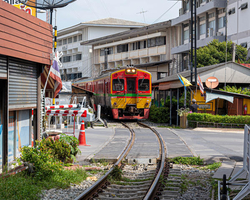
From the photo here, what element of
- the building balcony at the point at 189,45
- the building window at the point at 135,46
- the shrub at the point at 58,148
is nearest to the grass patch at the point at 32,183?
the shrub at the point at 58,148

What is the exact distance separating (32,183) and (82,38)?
5344 cm

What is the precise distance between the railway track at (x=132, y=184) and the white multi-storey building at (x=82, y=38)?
1857 inches

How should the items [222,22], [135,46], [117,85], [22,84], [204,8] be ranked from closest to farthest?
[22,84]
[117,85]
[222,22]
[204,8]
[135,46]

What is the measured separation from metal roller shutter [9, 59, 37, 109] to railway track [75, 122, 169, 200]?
2542 millimetres

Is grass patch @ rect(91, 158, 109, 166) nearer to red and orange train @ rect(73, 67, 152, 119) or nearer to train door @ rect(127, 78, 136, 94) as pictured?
red and orange train @ rect(73, 67, 152, 119)

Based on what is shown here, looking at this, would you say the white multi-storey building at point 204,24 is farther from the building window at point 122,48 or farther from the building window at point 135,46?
the building window at point 122,48

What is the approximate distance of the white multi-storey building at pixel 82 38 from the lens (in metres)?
56.3

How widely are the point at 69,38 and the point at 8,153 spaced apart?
58.0 meters

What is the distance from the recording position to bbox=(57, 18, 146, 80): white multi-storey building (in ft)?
185

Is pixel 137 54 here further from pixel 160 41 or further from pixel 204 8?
pixel 204 8

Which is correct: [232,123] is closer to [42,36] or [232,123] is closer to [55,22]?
[55,22]

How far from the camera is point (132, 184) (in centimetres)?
764

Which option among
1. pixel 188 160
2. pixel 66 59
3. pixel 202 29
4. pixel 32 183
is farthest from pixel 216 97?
pixel 66 59

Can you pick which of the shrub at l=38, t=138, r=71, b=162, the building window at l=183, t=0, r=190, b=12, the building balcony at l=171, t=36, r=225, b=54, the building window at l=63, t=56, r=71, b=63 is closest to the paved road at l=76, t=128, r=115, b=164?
the shrub at l=38, t=138, r=71, b=162
